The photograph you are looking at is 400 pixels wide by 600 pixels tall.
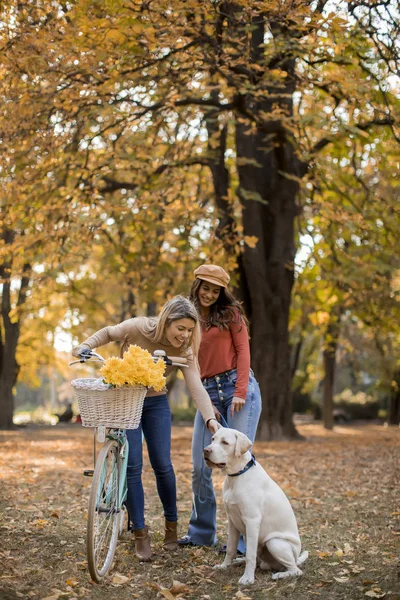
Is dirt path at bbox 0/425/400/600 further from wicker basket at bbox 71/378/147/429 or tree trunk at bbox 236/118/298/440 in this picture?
tree trunk at bbox 236/118/298/440

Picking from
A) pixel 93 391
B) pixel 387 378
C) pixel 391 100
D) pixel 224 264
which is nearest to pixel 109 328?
pixel 93 391

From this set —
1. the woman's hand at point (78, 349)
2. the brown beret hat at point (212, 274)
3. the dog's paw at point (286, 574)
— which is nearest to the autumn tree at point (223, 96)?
the brown beret hat at point (212, 274)

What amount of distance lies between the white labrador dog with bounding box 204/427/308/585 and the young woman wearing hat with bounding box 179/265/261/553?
62cm

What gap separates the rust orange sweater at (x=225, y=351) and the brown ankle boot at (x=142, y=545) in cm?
132

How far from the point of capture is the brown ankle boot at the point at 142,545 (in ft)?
19.0

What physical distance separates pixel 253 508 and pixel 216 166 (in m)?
9.97

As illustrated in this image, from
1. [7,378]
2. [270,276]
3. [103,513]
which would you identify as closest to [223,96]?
[270,276]

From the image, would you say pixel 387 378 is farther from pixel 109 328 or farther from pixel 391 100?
pixel 109 328

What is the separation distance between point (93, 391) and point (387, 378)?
2388 cm

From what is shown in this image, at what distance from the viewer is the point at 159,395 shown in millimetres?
5801

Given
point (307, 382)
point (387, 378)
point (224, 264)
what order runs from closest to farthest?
1. point (224, 264)
2. point (387, 378)
3. point (307, 382)

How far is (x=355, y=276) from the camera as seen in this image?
15.7 metres

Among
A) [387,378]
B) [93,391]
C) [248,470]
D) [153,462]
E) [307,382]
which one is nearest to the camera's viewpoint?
[93,391]

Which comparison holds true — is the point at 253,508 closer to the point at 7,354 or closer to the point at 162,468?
the point at 162,468
